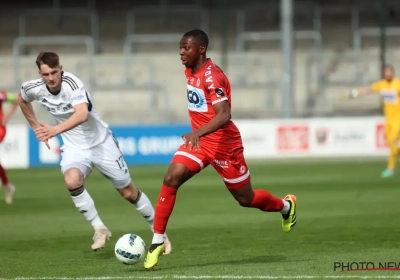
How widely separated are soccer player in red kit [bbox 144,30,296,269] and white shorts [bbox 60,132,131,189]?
48.2 inches

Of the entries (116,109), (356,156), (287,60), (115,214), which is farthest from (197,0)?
(115,214)

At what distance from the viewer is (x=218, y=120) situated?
7676 millimetres

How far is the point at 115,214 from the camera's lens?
13.2 m

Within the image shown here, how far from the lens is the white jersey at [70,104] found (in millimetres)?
Answer: 8977

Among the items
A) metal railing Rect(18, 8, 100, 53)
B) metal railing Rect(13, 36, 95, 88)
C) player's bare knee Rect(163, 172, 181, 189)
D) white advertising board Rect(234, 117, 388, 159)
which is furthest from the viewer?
metal railing Rect(18, 8, 100, 53)

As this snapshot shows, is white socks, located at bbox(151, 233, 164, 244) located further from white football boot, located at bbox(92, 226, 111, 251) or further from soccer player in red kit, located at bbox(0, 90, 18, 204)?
soccer player in red kit, located at bbox(0, 90, 18, 204)

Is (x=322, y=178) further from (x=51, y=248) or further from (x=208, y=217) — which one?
(x=51, y=248)

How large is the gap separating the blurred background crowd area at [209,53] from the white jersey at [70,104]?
16110 millimetres

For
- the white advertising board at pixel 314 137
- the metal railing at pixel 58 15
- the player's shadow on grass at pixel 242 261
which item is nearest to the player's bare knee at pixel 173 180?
the player's shadow on grass at pixel 242 261

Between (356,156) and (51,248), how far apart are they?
1561cm

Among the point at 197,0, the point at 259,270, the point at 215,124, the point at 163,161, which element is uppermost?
the point at 197,0

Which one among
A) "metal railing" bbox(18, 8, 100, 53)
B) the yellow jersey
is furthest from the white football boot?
"metal railing" bbox(18, 8, 100, 53)

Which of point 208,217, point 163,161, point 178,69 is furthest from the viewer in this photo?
point 178,69

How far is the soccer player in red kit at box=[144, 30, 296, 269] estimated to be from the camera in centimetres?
782
